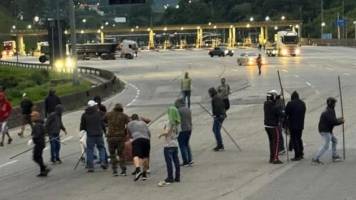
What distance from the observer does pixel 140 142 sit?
51.5 feet

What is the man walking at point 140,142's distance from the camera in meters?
15.7

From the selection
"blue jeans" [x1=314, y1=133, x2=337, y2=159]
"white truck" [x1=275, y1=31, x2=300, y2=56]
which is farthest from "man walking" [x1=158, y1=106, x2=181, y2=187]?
"white truck" [x1=275, y1=31, x2=300, y2=56]

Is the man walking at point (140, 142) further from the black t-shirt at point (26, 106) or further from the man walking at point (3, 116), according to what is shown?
the black t-shirt at point (26, 106)

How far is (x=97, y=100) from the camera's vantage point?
19.3 metres

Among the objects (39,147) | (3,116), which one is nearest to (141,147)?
(39,147)

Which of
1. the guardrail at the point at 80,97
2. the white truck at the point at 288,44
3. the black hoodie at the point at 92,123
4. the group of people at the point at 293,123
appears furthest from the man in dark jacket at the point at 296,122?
the white truck at the point at 288,44

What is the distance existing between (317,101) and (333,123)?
58.5 feet

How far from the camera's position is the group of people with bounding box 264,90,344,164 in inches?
677

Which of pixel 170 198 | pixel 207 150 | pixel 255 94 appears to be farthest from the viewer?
pixel 255 94

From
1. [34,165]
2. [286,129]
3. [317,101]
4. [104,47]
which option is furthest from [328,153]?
[104,47]

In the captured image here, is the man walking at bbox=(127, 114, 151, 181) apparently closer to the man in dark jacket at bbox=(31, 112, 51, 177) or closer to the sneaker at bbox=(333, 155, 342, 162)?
the man in dark jacket at bbox=(31, 112, 51, 177)

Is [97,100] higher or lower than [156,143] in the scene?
higher

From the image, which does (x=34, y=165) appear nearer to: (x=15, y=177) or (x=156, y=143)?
(x=15, y=177)

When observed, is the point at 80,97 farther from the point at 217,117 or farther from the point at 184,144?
the point at 184,144
